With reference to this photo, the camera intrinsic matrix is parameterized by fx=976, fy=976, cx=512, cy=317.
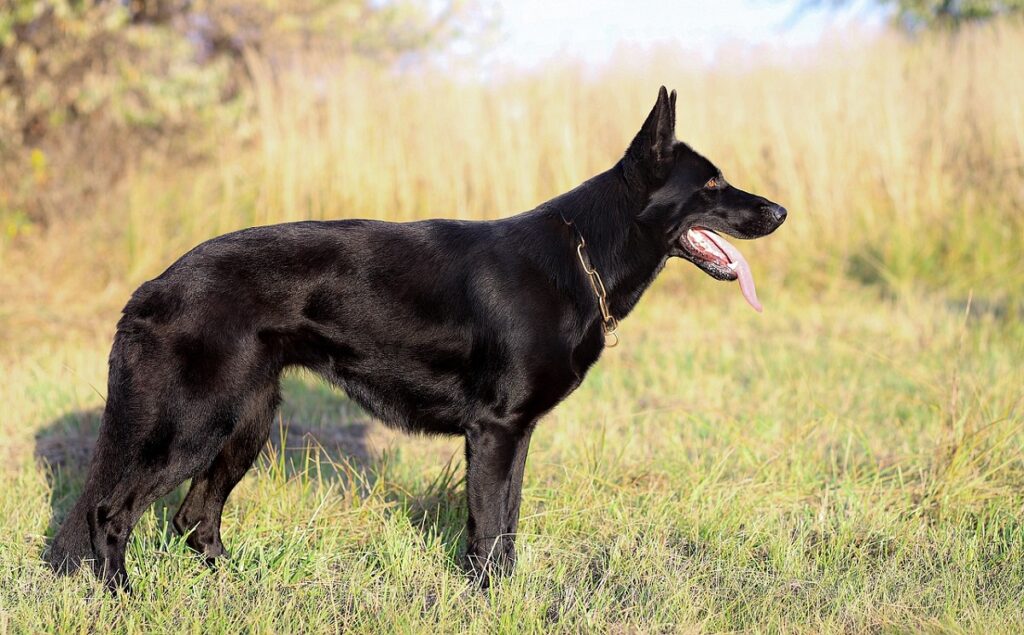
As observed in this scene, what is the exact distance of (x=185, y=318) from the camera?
2809 millimetres

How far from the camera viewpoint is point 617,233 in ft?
10.4

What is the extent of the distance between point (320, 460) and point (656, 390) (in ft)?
6.60

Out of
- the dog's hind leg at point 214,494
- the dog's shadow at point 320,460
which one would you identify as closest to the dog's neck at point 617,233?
the dog's shadow at point 320,460

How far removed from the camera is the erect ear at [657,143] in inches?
121

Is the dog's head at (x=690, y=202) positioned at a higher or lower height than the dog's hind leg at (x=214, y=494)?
higher

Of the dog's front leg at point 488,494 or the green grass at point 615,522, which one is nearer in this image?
the green grass at point 615,522

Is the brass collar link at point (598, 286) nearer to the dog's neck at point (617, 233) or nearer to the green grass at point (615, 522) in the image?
the dog's neck at point (617, 233)

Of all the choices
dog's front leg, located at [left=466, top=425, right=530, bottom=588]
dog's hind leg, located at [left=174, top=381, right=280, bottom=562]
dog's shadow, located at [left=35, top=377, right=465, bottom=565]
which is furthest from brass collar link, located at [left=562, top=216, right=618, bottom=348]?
dog's hind leg, located at [left=174, top=381, right=280, bottom=562]

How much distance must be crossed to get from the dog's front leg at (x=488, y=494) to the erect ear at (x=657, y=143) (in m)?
0.95

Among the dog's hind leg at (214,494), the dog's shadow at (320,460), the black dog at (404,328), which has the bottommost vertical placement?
the dog's shadow at (320,460)

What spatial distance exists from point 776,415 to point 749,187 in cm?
417

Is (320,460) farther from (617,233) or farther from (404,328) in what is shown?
(617,233)

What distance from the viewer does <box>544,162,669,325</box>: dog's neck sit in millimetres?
3160

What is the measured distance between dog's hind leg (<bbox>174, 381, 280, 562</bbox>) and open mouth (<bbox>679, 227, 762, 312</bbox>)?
1508mm
